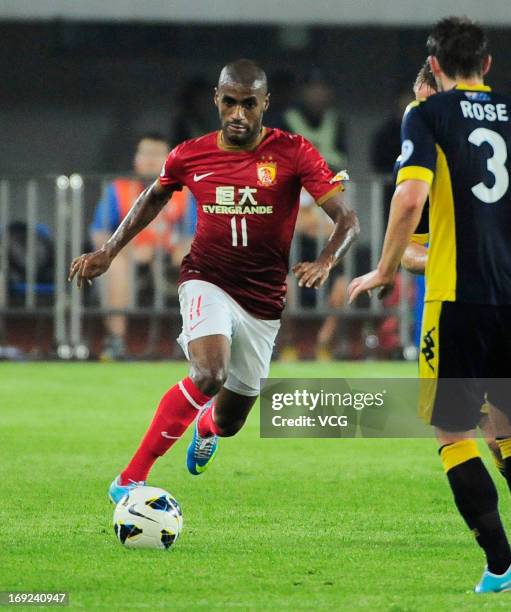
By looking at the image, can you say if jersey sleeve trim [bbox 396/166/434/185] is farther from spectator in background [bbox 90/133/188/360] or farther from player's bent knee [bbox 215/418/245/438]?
spectator in background [bbox 90/133/188/360]

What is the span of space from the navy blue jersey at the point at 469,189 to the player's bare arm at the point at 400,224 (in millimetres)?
85

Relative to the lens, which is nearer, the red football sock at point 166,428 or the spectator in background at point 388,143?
the red football sock at point 166,428

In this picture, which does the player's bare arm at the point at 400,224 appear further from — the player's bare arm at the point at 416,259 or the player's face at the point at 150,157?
the player's face at the point at 150,157

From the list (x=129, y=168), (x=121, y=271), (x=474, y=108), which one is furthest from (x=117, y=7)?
(x=474, y=108)

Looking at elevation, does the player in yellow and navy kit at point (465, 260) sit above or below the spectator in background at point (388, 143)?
below

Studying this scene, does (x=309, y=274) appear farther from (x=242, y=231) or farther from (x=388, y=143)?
(x=388, y=143)

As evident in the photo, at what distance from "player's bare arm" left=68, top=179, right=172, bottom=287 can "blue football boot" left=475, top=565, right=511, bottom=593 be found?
2.90 metres

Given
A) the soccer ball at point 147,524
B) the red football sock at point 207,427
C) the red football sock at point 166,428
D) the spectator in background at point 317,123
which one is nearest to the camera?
the soccer ball at point 147,524

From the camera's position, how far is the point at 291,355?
17078 mm

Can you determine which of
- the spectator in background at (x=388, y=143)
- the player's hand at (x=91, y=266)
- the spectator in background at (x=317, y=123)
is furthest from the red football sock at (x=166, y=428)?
the spectator in background at (x=388, y=143)

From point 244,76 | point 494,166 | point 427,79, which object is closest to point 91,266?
point 244,76

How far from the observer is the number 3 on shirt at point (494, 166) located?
5.85 meters

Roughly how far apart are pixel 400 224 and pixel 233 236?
8.02ft

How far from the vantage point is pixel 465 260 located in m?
5.88
